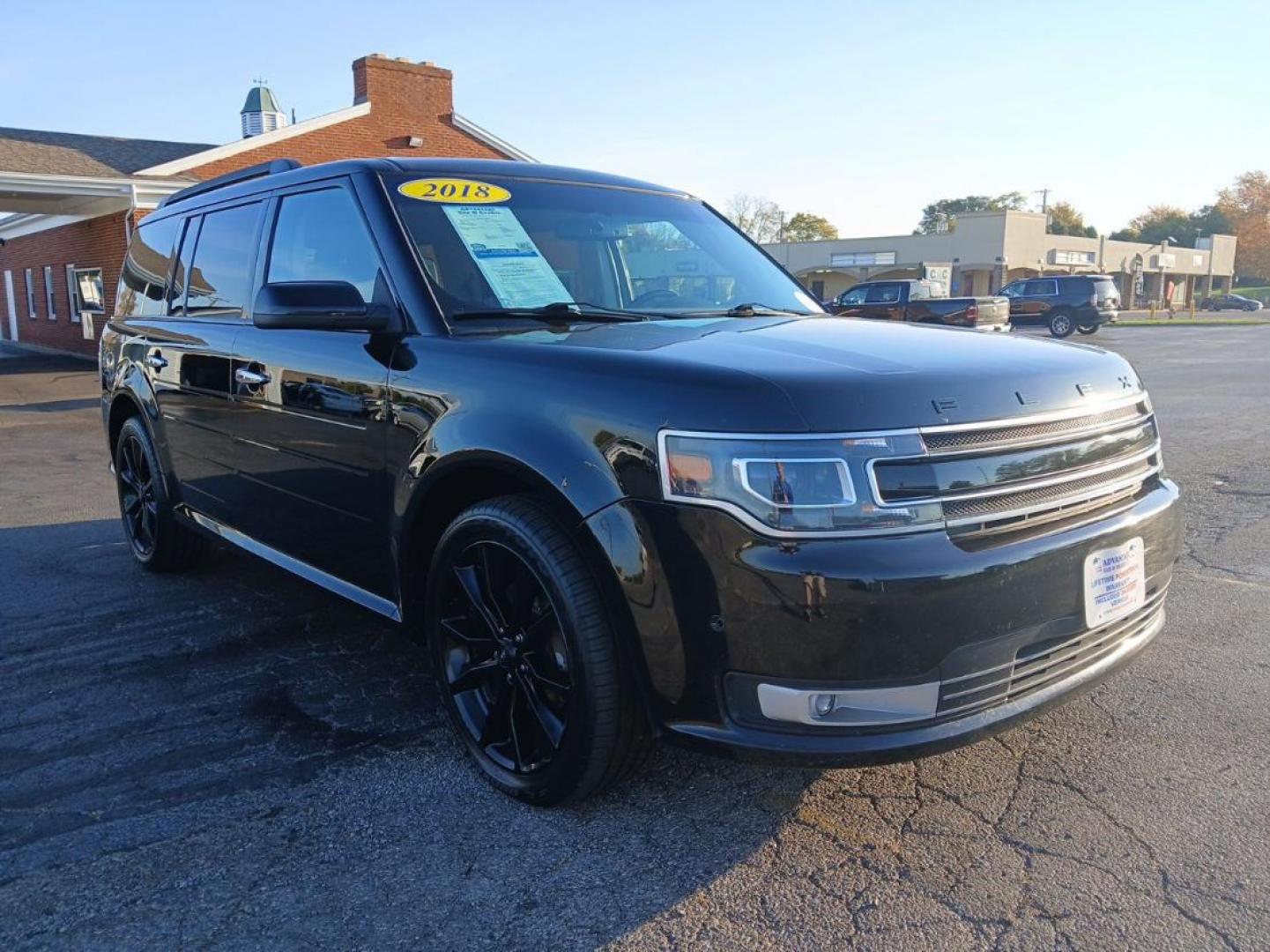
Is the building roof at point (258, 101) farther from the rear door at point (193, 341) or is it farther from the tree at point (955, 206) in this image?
the tree at point (955, 206)

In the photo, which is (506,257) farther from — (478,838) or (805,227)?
(805,227)

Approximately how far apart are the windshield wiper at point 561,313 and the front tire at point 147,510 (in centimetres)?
247

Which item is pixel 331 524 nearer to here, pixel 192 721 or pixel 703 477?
pixel 192 721

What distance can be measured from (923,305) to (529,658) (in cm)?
2390

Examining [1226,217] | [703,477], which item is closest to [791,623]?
[703,477]

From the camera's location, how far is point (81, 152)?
1861 centimetres

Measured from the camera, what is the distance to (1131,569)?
270 centimetres

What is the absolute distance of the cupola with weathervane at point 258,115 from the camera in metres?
23.1

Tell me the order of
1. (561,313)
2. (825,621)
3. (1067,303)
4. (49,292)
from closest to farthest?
(825,621) → (561,313) → (49,292) → (1067,303)

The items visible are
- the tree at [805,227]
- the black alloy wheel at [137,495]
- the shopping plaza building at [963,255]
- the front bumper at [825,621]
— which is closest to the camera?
the front bumper at [825,621]

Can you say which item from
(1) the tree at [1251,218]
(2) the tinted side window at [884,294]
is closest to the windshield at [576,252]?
(2) the tinted side window at [884,294]

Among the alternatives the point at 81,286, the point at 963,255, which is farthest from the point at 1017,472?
the point at 963,255

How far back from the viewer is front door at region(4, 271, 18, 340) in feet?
96.0

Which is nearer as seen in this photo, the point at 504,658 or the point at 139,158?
the point at 504,658
